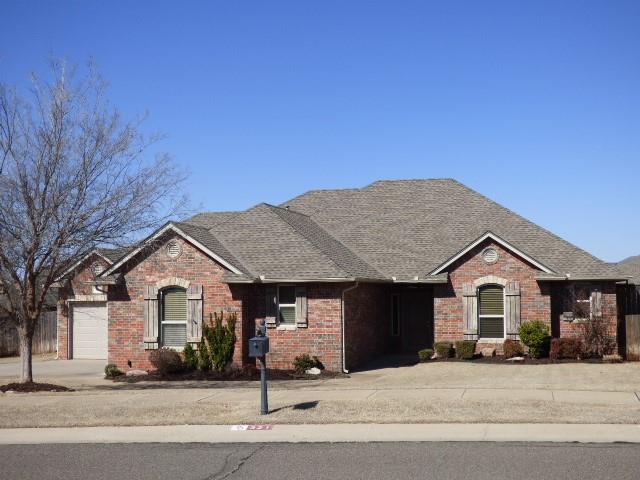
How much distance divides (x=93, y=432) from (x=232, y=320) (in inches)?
367

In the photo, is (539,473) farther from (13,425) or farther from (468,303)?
(468,303)

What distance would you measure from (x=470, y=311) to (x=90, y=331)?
15.4 metres

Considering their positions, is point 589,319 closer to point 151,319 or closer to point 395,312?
point 395,312

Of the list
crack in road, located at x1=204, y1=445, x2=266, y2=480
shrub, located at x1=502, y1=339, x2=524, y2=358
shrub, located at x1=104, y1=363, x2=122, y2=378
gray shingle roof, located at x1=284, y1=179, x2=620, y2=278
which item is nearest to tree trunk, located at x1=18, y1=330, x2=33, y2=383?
shrub, located at x1=104, y1=363, x2=122, y2=378

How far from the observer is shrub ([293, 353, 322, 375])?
911 inches

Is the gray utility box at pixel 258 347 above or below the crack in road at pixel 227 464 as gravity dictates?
above

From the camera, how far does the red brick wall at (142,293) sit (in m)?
23.7

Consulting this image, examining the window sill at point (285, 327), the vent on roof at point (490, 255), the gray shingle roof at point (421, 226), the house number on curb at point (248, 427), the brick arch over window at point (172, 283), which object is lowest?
the house number on curb at point (248, 427)

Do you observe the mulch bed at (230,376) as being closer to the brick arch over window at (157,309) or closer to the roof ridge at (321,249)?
the brick arch over window at (157,309)

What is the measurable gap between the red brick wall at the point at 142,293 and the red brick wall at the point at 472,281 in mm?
6942

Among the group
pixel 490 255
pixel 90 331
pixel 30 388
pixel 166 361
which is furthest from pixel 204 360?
pixel 90 331

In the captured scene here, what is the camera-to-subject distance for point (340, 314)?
76.8 feet

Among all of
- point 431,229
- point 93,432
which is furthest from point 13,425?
point 431,229

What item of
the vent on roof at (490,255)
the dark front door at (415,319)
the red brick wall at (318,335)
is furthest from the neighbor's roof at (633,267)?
the red brick wall at (318,335)
